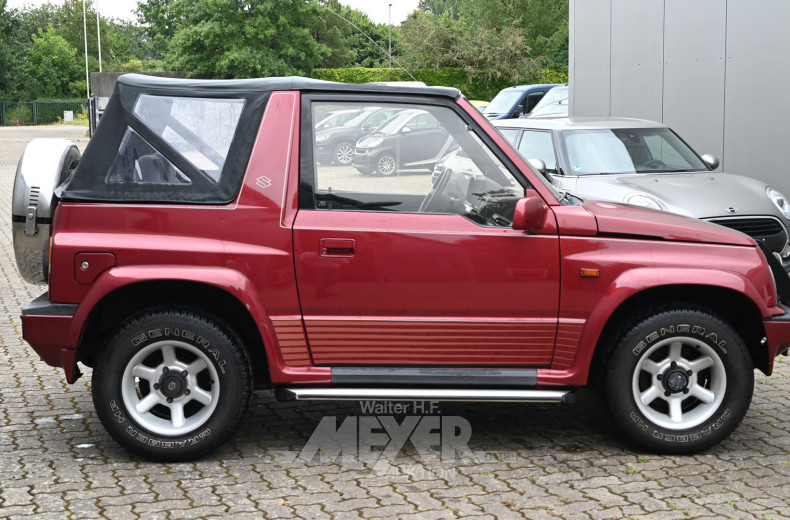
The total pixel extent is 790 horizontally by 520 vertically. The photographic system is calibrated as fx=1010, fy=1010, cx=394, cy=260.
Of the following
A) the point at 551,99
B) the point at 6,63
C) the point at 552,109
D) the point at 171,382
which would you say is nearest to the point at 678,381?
the point at 171,382

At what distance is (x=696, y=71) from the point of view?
46.5 feet

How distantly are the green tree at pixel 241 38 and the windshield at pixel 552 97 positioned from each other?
32.5m

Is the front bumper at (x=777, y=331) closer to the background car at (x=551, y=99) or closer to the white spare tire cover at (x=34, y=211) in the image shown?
the white spare tire cover at (x=34, y=211)

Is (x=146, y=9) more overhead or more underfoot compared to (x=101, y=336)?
more overhead

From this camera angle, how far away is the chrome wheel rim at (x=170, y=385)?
4.86 metres

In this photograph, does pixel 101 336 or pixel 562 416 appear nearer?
pixel 101 336

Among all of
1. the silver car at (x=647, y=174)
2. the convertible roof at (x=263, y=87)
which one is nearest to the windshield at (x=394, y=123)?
the convertible roof at (x=263, y=87)

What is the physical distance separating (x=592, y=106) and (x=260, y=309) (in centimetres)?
1318

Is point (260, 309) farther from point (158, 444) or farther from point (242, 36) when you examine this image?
point (242, 36)

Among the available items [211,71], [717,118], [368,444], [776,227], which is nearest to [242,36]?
[211,71]

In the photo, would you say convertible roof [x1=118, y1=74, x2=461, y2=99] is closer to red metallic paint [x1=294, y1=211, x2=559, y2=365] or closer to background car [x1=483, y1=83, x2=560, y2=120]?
red metallic paint [x1=294, y1=211, x2=559, y2=365]

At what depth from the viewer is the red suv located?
481 centimetres

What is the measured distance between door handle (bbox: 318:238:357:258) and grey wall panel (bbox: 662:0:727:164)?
1016 centimetres

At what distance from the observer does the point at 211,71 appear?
5731 cm
